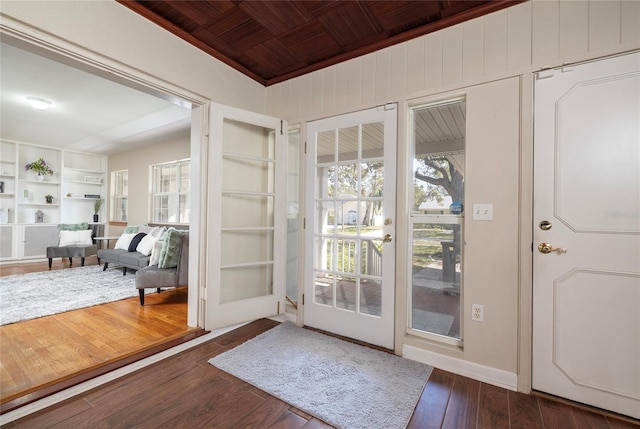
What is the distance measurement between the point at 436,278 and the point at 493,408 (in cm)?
92

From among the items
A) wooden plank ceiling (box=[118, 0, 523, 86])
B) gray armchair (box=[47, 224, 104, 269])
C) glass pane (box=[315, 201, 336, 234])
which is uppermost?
wooden plank ceiling (box=[118, 0, 523, 86])

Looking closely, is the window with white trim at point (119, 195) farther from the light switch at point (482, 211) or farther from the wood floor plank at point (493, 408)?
the wood floor plank at point (493, 408)

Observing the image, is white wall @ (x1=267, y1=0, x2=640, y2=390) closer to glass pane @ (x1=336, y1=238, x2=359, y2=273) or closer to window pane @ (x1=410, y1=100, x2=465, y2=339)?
window pane @ (x1=410, y1=100, x2=465, y2=339)

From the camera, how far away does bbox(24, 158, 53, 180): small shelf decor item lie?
244 inches

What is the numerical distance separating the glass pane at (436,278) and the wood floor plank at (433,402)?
376mm

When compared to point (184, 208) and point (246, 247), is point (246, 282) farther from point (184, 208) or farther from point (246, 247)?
point (184, 208)

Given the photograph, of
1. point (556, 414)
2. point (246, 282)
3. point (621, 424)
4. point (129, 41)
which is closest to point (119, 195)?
point (246, 282)

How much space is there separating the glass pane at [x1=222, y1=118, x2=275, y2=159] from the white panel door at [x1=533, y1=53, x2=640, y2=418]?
7.63ft

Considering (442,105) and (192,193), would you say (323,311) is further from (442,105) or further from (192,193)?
(442,105)

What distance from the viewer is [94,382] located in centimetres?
182

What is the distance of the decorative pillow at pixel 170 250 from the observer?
3391mm

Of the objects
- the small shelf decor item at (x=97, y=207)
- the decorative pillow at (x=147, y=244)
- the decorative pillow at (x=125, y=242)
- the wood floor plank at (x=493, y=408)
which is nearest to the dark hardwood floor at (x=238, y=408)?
the wood floor plank at (x=493, y=408)

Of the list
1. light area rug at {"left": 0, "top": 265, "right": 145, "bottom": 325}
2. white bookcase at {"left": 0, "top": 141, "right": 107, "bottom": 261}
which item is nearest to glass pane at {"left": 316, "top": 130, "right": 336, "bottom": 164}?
light area rug at {"left": 0, "top": 265, "right": 145, "bottom": 325}

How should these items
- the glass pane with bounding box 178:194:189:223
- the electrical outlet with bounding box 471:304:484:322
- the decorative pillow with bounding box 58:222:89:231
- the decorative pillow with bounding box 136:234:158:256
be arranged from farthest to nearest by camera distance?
the decorative pillow with bounding box 58:222:89:231, the glass pane with bounding box 178:194:189:223, the decorative pillow with bounding box 136:234:158:256, the electrical outlet with bounding box 471:304:484:322
